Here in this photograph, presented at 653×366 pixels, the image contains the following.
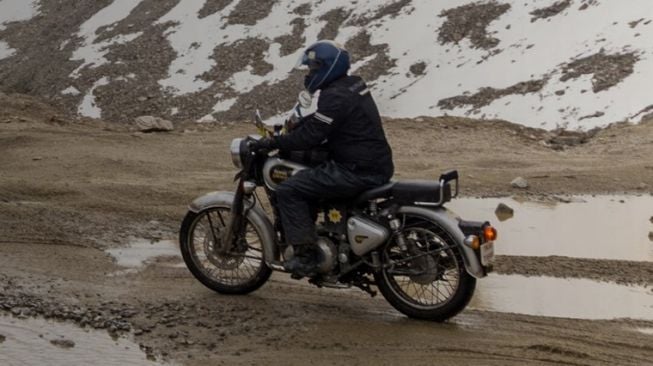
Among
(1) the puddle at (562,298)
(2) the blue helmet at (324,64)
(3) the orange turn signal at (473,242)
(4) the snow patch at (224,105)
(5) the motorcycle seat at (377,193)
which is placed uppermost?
(2) the blue helmet at (324,64)

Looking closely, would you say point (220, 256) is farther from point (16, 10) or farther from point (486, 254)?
point (16, 10)

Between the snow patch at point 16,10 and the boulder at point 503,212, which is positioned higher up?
the snow patch at point 16,10

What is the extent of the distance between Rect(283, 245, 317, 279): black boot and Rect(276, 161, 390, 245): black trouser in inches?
4.3

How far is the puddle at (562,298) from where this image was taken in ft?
23.0

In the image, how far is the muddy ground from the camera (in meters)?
5.68

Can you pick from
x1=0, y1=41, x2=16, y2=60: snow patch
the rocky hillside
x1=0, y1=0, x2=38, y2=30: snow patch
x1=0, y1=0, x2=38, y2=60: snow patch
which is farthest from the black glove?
x1=0, y1=0, x2=38, y2=30: snow patch

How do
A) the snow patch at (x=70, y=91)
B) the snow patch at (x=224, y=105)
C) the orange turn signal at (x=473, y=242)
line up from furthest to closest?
the snow patch at (x=70, y=91)
the snow patch at (x=224, y=105)
the orange turn signal at (x=473, y=242)

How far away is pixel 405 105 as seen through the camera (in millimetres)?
29844

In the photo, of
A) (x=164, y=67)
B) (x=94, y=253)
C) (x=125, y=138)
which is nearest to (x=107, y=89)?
(x=164, y=67)

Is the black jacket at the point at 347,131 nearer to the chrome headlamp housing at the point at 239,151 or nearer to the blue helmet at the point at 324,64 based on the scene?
the blue helmet at the point at 324,64

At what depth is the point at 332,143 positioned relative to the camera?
20.7ft

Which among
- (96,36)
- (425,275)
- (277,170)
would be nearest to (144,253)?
(277,170)

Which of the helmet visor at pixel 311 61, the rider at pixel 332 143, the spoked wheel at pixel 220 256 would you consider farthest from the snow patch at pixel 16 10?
the rider at pixel 332 143

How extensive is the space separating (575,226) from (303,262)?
19.4ft
